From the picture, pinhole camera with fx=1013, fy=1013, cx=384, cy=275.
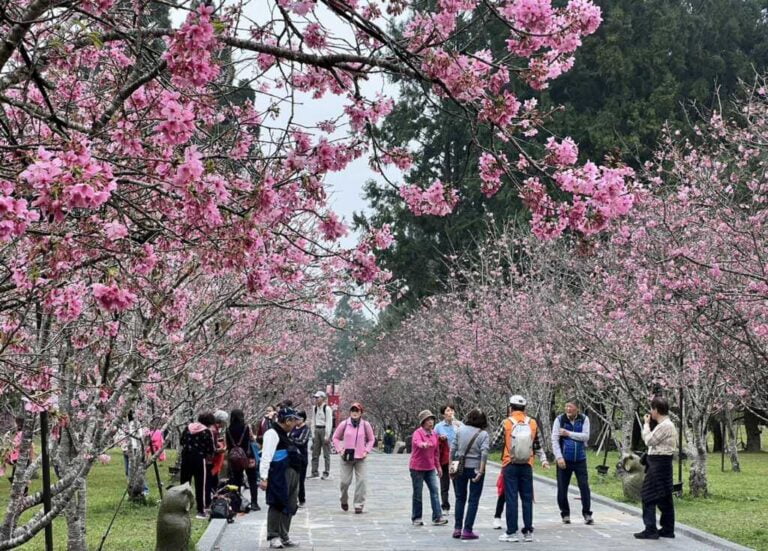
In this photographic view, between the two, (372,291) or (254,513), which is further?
(254,513)

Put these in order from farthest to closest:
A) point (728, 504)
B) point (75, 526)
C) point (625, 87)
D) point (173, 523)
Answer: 1. point (625, 87)
2. point (728, 504)
3. point (173, 523)
4. point (75, 526)

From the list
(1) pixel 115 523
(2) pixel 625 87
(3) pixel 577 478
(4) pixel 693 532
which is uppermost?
(2) pixel 625 87

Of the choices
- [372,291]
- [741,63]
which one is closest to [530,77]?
[372,291]

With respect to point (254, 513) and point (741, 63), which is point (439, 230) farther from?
point (254, 513)

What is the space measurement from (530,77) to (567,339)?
50.9 feet

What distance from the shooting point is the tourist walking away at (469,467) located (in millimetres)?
12656

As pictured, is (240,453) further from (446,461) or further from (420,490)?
(446,461)

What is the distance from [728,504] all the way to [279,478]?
8819 mm

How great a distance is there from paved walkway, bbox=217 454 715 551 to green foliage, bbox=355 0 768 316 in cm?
2110

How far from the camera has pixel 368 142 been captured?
275 inches

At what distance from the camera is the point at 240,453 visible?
15719 mm

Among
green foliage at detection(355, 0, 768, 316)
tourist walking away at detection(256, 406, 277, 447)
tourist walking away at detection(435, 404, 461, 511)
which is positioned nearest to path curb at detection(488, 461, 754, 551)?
tourist walking away at detection(435, 404, 461, 511)

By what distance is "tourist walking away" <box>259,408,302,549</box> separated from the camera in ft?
39.2

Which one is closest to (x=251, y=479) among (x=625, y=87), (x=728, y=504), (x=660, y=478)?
(x=660, y=478)
